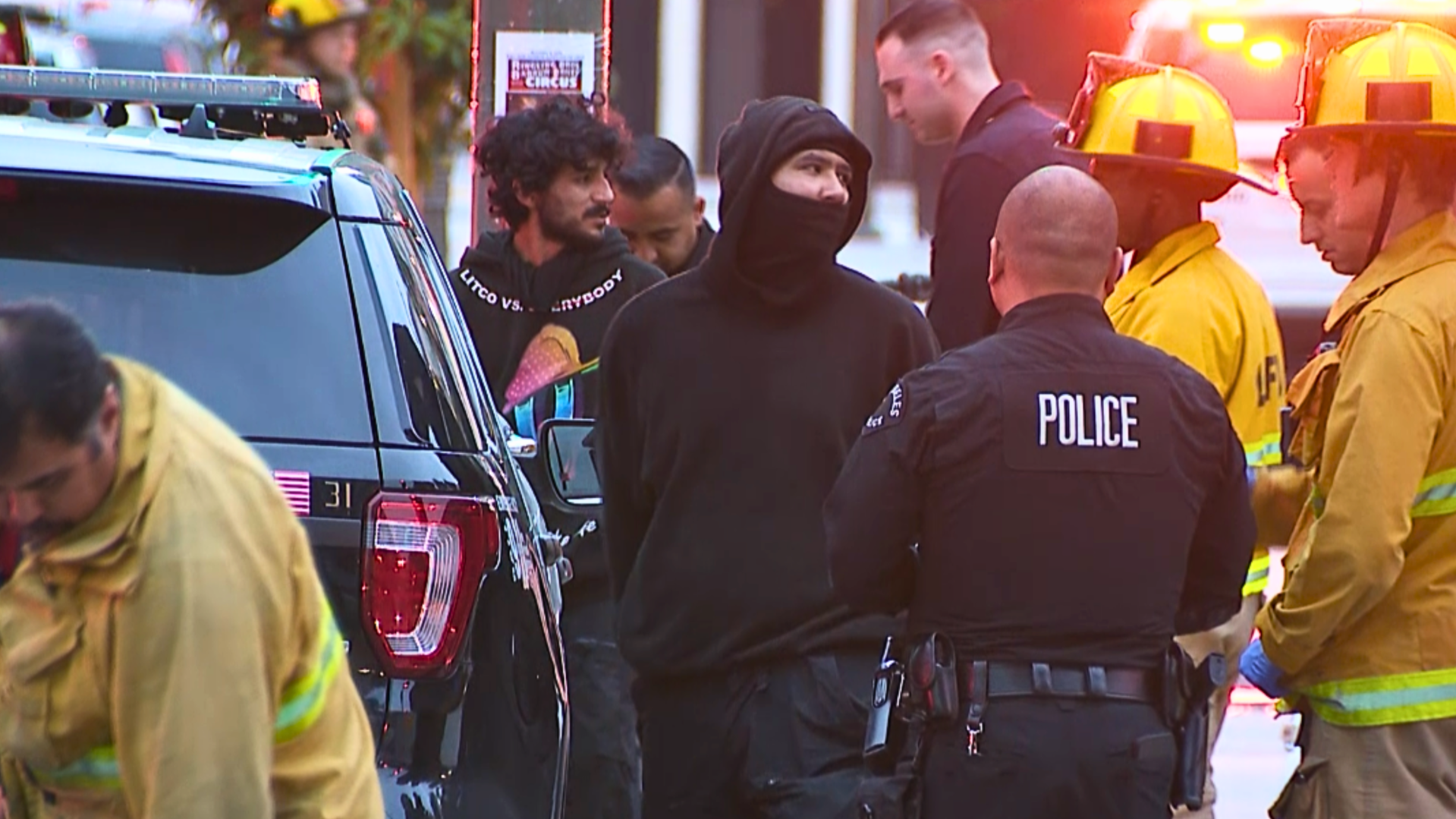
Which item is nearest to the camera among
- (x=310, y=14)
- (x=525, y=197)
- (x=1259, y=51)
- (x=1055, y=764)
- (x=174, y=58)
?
(x=1055, y=764)

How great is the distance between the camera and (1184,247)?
5.23 metres

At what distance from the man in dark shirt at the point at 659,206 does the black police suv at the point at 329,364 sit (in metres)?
3.26

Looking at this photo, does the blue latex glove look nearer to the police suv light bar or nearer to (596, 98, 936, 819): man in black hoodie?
(596, 98, 936, 819): man in black hoodie

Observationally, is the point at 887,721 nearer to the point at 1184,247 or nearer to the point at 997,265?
the point at 997,265

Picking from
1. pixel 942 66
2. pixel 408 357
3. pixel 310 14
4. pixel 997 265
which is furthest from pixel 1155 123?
pixel 310 14

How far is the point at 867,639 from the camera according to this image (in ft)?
15.1

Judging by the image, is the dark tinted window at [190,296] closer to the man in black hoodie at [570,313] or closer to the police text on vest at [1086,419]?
the police text on vest at [1086,419]

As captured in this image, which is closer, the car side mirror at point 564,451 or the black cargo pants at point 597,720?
the car side mirror at point 564,451

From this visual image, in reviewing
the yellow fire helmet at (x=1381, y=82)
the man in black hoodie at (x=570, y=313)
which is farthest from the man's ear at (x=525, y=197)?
the yellow fire helmet at (x=1381, y=82)

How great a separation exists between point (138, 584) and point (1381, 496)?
2353 mm

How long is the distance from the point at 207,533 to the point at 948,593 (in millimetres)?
1652

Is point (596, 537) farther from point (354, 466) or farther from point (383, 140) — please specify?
point (383, 140)

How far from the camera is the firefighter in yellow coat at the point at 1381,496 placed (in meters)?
4.17

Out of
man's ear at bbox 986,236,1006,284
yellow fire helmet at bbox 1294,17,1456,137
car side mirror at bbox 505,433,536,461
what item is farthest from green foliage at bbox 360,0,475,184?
man's ear at bbox 986,236,1006,284
